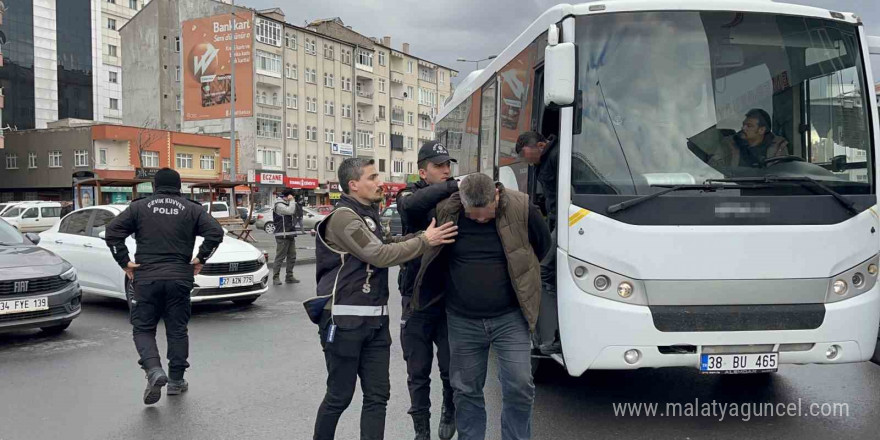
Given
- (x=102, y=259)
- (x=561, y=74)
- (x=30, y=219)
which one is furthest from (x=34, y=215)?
(x=561, y=74)

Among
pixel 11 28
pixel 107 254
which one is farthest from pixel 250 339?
pixel 11 28

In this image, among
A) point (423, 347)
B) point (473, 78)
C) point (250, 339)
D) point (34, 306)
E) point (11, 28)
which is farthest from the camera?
point (11, 28)

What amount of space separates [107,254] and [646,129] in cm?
837

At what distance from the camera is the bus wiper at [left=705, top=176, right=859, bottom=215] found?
473cm

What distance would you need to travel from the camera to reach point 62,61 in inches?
3083

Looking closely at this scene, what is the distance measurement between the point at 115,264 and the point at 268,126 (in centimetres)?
5252

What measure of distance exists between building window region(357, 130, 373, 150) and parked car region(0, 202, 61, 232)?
3750 cm

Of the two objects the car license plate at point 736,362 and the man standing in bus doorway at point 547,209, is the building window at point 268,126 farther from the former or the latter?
the car license plate at point 736,362

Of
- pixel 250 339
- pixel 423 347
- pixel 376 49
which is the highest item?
pixel 376 49

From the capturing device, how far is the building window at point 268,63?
195 ft

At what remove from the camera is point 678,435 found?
4.94m

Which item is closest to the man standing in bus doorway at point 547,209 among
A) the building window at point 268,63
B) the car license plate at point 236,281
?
the car license plate at point 236,281

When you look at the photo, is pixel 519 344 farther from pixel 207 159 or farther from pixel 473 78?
pixel 207 159

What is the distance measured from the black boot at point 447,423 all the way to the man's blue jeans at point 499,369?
66 cm
